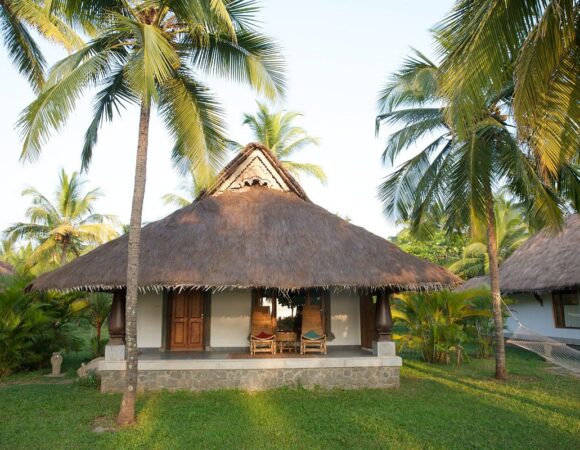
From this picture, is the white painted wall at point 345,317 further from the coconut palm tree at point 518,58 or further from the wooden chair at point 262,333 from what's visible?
the coconut palm tree at point 518,58

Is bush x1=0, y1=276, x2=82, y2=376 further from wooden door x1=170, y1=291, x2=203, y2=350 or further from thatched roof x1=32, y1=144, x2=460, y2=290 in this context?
wooden door x1=170, y1=291, x2=203, y2=350

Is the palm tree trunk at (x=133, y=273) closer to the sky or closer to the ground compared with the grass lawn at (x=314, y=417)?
closer to the sky

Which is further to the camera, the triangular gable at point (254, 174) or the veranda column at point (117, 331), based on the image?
the triangular gable at point (254, 174)

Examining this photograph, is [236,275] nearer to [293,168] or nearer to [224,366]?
[224,366]

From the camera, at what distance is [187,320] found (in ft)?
32.9

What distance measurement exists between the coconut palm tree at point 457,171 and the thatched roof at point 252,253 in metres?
1.34

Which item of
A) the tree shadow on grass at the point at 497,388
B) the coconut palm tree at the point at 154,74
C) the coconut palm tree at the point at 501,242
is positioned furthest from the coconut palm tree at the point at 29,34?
the coconut palm tree at the point at 501,242

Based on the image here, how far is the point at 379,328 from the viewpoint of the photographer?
28.7ft

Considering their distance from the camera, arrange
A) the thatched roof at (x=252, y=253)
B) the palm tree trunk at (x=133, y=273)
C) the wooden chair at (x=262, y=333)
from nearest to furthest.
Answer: the palm tree trunk at (x=133, y=273), the thatched roof at (x=252, y=253), the wooden chair at (x=262, y=333)

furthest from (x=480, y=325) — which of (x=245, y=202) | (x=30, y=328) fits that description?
(x=30, y=328)

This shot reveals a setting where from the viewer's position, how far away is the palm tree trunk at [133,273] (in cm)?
611

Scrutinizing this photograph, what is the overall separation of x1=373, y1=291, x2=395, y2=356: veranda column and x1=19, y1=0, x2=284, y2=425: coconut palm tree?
4.26 metres

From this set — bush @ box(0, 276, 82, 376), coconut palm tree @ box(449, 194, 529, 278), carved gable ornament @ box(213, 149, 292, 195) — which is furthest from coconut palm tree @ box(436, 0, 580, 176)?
coconut palm tree @ box(449, 194, 529, 278)

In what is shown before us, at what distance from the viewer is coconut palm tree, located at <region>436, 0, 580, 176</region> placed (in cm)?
423
